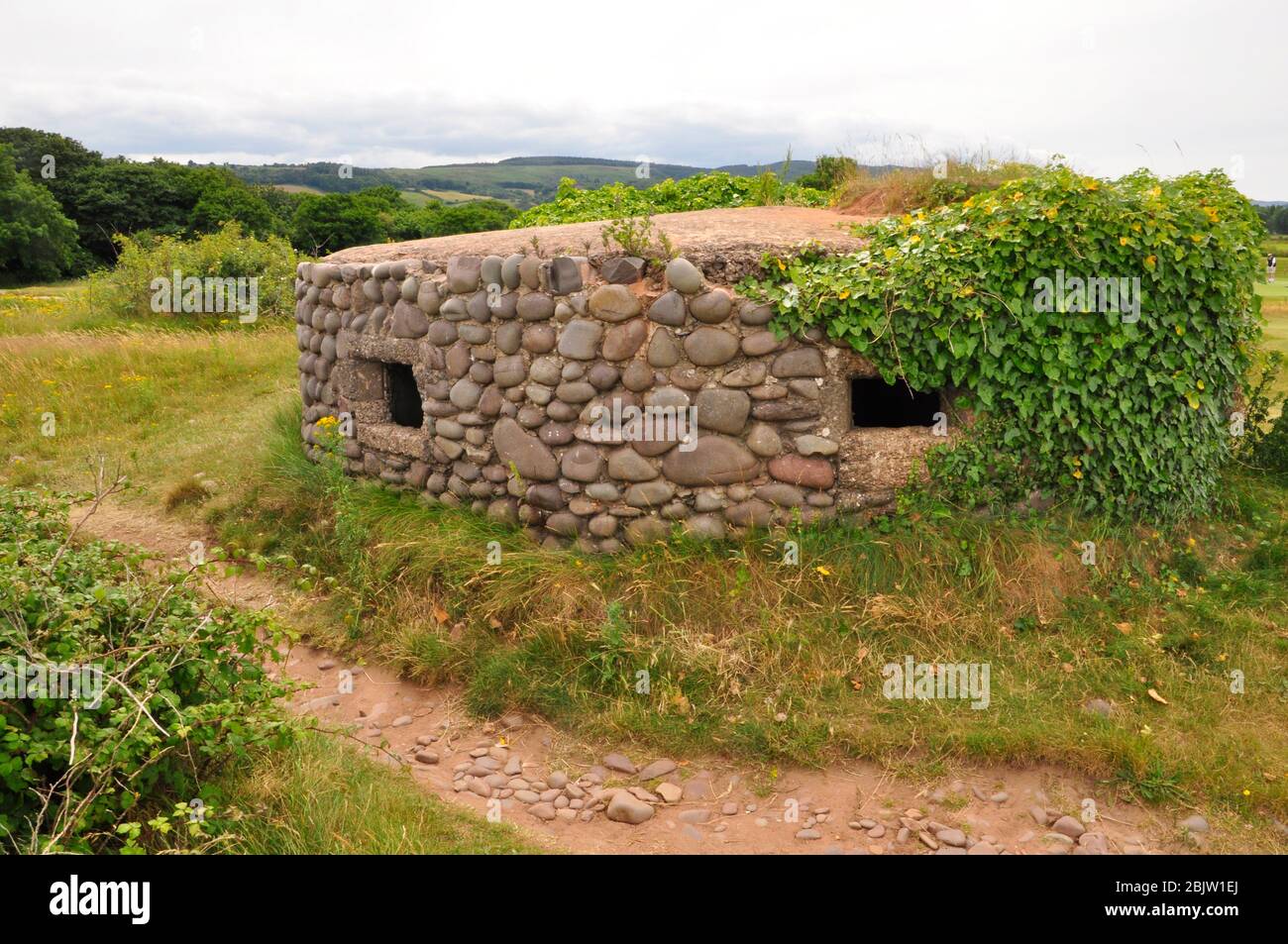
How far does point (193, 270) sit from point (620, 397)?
12380mm

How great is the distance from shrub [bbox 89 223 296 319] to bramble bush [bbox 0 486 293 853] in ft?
39.4

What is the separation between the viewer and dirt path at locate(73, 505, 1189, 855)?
4148 millimetres

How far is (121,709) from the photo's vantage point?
129 inches

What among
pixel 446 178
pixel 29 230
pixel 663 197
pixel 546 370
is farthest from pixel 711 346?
pixel 446 178

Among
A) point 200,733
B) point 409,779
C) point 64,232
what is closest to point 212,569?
point 200,733

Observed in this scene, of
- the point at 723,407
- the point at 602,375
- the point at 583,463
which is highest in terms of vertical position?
the point at 602,375

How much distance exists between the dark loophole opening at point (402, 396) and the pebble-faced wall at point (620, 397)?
3.46ft

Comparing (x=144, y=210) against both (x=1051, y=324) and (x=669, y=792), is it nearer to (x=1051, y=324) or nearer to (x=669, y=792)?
(x=1051, y=324)

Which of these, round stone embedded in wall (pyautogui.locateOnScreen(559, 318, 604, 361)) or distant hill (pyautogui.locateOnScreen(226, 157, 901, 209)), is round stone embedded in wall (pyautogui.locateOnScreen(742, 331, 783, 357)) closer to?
round stone embedded in wall (pyautogui.locateOnScreen(559, 318, 604, 361))

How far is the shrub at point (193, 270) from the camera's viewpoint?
1501cm

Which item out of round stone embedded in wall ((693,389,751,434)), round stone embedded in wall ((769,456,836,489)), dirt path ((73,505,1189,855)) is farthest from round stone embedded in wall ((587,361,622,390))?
dirt path ((73,505,1189,855))

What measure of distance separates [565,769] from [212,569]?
194 centimetres

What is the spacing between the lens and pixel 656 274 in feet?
19.1

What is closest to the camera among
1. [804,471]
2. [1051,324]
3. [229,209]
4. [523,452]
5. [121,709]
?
[121,709]
